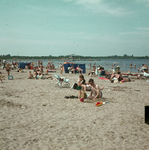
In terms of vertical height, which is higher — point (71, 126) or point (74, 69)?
point (74, 69)

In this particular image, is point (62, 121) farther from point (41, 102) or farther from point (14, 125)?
point (41, 102)

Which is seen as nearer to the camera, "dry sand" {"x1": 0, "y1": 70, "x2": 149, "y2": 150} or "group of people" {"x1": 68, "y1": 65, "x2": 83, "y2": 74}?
"dry sand" {"x1": 0, "y1": 70, "x2": 149, "y2": 150}

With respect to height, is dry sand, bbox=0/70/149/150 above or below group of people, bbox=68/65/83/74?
below

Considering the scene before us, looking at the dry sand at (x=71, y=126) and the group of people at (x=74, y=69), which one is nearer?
the dry sand at (x=71, y=126)

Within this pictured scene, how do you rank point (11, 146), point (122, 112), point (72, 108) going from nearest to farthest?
point (11, 146)
point (122, 112)
point (72, 108)

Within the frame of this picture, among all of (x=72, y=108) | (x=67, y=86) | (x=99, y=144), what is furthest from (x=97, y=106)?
(x=67, y=86)

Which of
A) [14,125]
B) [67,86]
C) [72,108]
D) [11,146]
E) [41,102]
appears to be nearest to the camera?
[11,146]

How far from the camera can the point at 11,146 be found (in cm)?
330

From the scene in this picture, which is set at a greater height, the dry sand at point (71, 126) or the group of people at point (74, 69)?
the group of people at point (74, 69)

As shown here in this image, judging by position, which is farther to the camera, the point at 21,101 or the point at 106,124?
the point at 21,101

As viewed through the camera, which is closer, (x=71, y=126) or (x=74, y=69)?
(x=71, y=126)

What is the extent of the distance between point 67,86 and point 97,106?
465cm

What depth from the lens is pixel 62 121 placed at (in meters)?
4.73

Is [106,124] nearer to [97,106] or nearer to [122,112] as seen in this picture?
[122,112]
